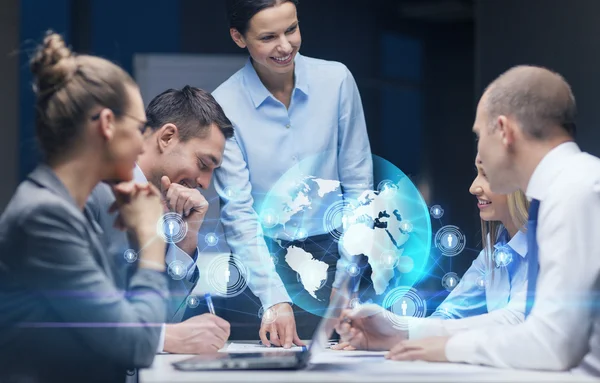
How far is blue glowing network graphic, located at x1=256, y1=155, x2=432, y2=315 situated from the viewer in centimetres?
279

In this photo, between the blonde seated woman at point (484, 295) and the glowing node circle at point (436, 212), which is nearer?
the blonde seated woman at point (484, 295)

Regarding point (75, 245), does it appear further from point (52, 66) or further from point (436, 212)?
point (436, 212)

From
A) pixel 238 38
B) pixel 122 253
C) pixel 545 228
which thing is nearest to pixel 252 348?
pixel 122 253

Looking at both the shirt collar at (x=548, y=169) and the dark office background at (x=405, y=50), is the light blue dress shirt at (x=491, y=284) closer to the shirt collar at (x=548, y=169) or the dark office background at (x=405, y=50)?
the dark office background at (x=405, y=50)

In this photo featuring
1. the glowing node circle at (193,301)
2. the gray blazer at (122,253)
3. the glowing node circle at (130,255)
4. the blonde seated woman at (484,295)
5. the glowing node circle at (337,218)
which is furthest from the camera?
the glowing node circle at (337,218)

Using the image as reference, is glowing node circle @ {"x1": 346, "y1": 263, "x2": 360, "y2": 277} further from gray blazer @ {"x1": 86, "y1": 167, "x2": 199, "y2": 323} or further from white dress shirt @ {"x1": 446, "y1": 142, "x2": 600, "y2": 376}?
white dress shirt @ {"x1": 446, "y1": 142, "x2": 600, "y2": 376}

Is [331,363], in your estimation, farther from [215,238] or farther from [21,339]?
[215,238]

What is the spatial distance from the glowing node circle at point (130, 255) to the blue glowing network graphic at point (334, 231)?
905 millimetres

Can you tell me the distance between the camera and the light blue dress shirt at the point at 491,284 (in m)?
2.40

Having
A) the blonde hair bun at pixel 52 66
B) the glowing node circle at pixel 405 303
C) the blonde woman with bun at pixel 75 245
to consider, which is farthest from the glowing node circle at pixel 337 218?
the blonde hair bun at pixel 52 66

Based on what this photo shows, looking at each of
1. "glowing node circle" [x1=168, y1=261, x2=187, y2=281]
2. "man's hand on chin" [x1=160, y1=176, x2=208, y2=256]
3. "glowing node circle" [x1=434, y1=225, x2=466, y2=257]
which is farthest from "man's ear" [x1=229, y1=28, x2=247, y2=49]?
"glowing node circle" [x1=434, y1=225, x2=466, y2=257]

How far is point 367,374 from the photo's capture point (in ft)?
5.06

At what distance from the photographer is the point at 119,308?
1633 millimetres

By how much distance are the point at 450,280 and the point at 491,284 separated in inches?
15.0
